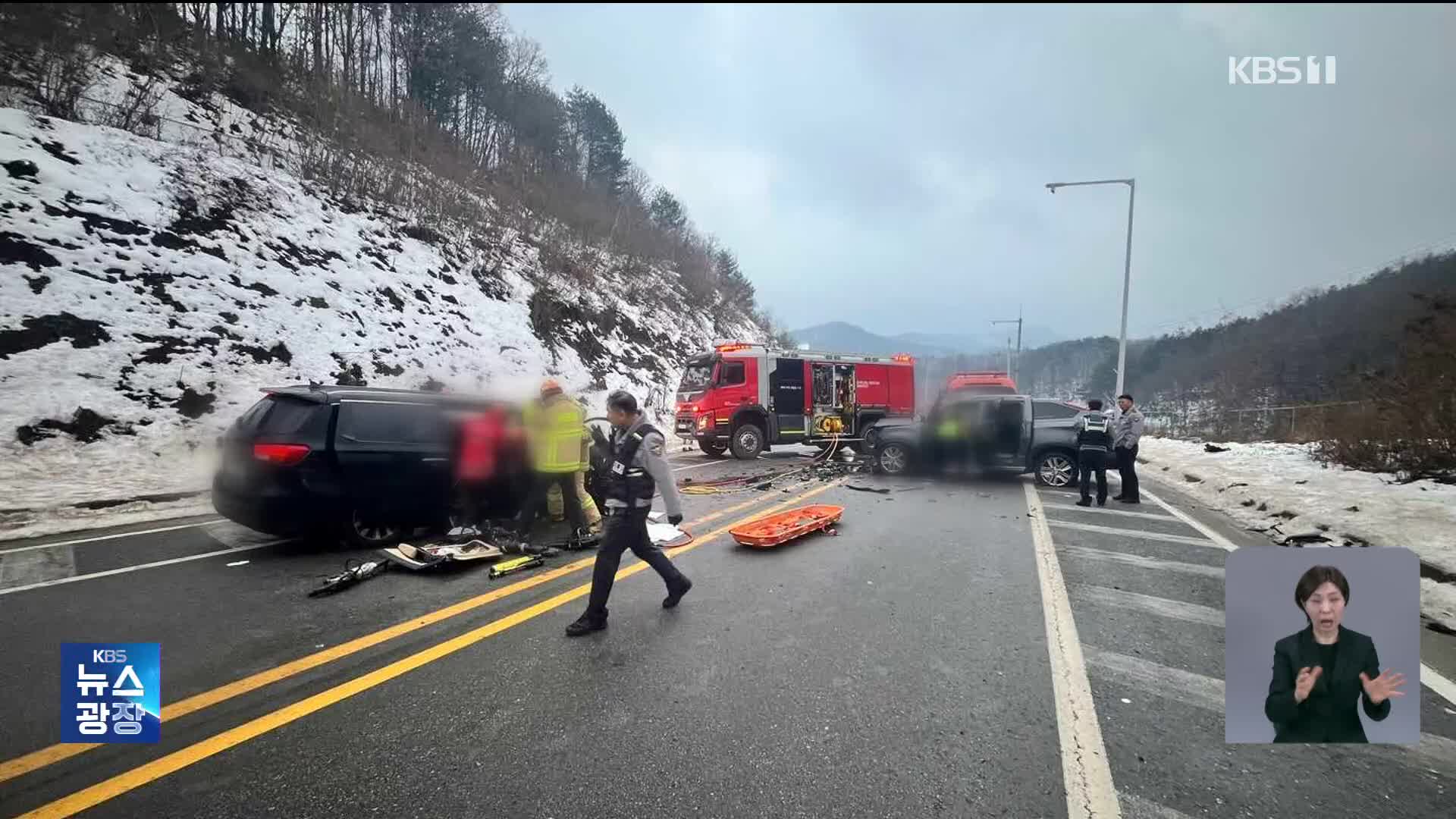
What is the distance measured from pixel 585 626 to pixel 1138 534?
6453 mm

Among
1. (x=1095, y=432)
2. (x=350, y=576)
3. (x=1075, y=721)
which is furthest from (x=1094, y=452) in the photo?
(x=350, y=576)

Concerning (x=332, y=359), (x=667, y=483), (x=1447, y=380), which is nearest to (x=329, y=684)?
(x=667, y=483)

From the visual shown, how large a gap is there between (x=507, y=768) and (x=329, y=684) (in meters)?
1.32

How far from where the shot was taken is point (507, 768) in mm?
2338

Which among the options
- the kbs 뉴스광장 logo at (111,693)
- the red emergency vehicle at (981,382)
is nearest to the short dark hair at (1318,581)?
the kbs 뉴스광장 logo at (111,693)

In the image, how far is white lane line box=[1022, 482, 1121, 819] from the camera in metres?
2.20

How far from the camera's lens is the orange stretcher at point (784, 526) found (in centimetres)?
566

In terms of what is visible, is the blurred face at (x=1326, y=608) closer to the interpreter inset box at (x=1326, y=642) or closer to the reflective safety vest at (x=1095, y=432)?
the interpreter inset box at (x=1326, y=642)

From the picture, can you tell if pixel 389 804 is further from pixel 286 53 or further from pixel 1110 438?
pixel 286 53

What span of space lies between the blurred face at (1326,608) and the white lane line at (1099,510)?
22.2 ft

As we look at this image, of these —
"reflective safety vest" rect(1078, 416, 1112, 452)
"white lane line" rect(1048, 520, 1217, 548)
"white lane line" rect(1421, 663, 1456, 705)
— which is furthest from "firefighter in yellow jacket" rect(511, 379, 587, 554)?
"reflective safety vest" rect(1078, 416, 1112, 452)

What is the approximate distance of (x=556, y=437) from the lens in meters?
6.06

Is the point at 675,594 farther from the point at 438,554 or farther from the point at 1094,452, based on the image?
the point at 1094,452

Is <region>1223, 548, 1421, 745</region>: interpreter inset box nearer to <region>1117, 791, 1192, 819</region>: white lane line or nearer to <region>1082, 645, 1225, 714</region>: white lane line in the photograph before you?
<region>1117, 791, 1192, 819</region>: white lane line
